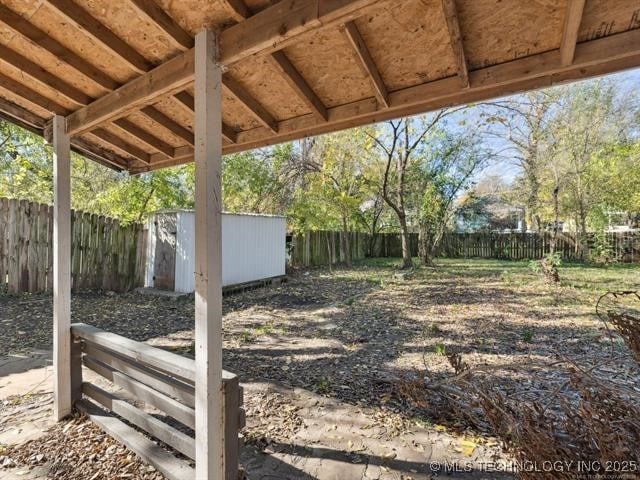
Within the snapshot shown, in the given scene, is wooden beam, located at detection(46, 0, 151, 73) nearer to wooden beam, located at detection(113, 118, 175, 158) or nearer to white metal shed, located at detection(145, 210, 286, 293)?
wooden beam, located at detection(113, 118, 175, 158)

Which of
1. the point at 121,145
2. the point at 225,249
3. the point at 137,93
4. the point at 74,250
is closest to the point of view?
the point at 137,93

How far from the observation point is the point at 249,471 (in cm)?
191

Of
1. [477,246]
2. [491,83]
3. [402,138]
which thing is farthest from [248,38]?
[477,246]

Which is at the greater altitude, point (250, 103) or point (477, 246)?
point (250, 103)

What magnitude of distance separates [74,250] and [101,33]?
6101 mm

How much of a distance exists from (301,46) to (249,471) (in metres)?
2.31

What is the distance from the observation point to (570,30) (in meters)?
1.37

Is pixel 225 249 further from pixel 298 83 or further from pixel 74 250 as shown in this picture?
pixel 298 83

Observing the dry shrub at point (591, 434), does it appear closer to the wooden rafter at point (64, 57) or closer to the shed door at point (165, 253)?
the wooden rafter at point (64, 57)

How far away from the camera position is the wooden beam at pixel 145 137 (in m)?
2.55

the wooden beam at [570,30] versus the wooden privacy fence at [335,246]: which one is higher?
the wooden beam at [570,30]

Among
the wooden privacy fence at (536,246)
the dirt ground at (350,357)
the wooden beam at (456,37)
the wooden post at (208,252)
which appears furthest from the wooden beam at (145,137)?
the wooden privacy fence at (536,246)

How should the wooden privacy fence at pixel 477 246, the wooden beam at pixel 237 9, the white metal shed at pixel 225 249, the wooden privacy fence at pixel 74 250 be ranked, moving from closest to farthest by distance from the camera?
the wooden beam at pixel 237 9
the wooden privacy fence at pixel 74 250
the white metal shed at pixel 225 249
the wooden privacy fence at pixel 477 246

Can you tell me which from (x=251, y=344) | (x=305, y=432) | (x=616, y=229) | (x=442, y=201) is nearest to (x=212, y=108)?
(x=305, y=432)
